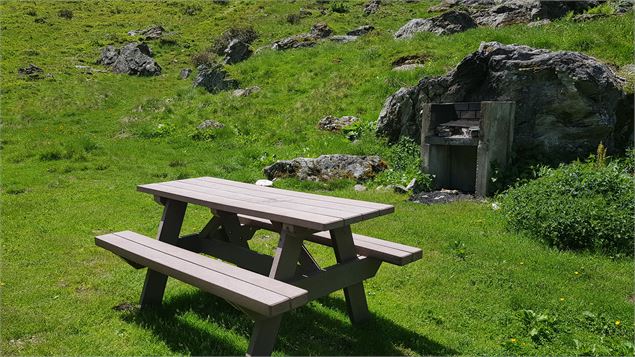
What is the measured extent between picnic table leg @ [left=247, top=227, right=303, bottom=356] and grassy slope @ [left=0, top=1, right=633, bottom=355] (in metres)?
0.70

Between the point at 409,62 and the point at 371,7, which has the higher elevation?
the point at 371,7

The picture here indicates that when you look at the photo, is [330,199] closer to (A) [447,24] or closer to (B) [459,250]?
(B) [459,250]

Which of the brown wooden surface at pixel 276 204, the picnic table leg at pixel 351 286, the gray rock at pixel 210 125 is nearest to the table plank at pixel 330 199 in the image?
the brown wooden surface at pixel 276 204

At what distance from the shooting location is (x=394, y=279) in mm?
5664

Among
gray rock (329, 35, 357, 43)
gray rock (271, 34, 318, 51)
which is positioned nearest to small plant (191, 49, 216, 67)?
gray rock (271, 34, 318, 51)

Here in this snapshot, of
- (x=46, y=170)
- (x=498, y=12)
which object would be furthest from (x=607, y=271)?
(x=498, y=12)

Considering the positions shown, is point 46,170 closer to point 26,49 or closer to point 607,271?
point 607,271

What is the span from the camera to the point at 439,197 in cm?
953

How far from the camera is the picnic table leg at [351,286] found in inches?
170

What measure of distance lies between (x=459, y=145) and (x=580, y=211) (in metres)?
3.75

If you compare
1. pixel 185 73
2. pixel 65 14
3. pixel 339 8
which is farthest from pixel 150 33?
pixel 339 8

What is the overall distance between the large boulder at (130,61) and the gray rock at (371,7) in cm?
1547

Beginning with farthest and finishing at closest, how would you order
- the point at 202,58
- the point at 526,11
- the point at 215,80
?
the point at 202,58 < the point at 526,11 < the point at 215,80

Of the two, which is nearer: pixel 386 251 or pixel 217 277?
pixel 217 277
